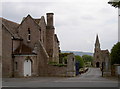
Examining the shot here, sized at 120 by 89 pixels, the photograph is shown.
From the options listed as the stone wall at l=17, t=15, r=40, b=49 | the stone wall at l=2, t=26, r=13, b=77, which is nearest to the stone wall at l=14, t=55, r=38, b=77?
the stone wall at l=2, t=26, r=13, b=77

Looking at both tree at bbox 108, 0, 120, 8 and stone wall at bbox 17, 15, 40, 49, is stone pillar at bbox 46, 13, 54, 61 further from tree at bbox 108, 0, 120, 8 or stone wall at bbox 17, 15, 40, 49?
tree at bbox 108, 0, 120, 8

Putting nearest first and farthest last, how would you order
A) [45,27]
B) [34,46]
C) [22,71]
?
1. [22,71]
2. [34,46]
3. [45,27]

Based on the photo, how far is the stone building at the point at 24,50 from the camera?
3831cm

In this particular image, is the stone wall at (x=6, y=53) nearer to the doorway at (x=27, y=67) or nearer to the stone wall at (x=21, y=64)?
the stone wall at (x=21, y=64)

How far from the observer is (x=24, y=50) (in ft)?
130

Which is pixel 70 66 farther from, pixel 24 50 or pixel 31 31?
pixel 31 31

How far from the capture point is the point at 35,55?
39.1 meters

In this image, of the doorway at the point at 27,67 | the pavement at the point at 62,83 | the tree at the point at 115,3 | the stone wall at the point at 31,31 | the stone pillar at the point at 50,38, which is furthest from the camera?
the stone pillar at the point at 50,38

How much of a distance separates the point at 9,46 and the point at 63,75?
32.8 feet

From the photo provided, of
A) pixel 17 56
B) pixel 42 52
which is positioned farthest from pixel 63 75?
pixel 17 56

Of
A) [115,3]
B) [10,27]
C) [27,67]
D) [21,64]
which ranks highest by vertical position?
[10,27]

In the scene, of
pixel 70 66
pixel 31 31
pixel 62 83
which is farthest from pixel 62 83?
pixel 31 31

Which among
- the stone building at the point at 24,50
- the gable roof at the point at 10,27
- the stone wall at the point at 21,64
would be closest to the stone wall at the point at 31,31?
the stone building at the point at 24,50

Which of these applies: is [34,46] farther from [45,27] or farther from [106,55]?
[106,55]
